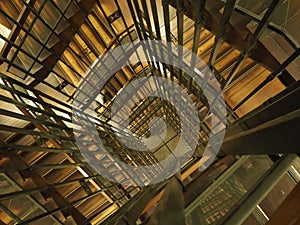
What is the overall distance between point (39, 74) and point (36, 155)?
1.85 metres

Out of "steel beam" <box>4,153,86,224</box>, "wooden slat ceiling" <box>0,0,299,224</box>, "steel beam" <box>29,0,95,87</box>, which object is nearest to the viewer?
"wooden slat ceiling" <box>0,0,299,224</box>

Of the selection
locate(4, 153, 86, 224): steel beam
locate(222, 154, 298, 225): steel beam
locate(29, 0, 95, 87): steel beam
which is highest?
locate(29, 0, 95, 87): steel beam

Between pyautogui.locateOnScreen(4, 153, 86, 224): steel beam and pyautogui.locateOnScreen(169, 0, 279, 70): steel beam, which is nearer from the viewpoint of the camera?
pyautogui.locateOnScreen(169, 0, 279, 70): steel beam

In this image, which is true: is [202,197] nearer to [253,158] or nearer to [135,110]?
[253,158]

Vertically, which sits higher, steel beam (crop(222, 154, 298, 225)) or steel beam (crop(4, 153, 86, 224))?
steel beam (crop(4, 153, 86, 224))

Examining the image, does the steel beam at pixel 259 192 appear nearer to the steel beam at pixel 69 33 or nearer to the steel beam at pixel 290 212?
the steel beam at pixel 290 212

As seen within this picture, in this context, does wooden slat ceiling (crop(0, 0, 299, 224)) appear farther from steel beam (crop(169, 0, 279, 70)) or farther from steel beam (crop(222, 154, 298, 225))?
steel beam (crop(222, 154, 298, 225))

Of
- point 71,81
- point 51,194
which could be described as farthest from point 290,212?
point 71,81

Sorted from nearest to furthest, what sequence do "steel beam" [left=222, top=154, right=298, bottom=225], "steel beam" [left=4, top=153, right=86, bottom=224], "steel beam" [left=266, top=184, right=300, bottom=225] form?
"steel beam" [left=266, top=184, right=300, bottom=225]
"steel beam" [left=222, top=154, right=298, bottom=225]
"steel beam" [left=4, top=153, right=86, bottom=224]

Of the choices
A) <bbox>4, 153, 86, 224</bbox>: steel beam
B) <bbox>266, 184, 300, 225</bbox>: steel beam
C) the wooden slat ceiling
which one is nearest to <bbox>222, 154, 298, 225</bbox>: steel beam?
<bbox>266, 184, 300, 225</bbox>: steel beam

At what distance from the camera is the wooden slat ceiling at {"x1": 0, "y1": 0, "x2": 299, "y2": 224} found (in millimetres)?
1348

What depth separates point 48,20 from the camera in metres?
2.15

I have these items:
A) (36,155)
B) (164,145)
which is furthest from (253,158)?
(36,155)

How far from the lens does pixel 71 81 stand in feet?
10.6
